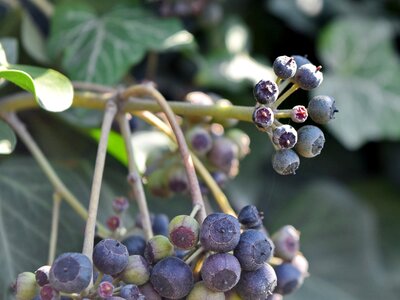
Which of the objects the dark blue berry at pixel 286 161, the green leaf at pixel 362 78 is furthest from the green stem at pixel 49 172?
the green leaf at pixel 362 78

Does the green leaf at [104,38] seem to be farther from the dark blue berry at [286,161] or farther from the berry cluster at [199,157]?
the dark blue berry at [286,161]

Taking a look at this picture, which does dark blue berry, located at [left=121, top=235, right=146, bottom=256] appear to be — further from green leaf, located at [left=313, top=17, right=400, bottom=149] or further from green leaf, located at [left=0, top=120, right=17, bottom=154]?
green leaf, located at [left=313, top=17, right=400, bottom=149]

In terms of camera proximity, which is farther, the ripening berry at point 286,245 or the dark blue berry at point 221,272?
the ripening berry at point 286,245

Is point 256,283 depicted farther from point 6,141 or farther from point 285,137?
point 6,141

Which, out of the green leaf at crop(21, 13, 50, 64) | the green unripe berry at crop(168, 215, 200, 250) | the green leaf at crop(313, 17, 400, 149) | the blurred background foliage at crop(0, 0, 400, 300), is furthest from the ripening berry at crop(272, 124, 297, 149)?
the green leaf at crop(313, 17, 400, 149)

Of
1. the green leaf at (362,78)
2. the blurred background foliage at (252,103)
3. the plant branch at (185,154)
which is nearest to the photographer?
the plant branch at (185,154)

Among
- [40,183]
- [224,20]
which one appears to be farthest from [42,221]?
[224,20]
